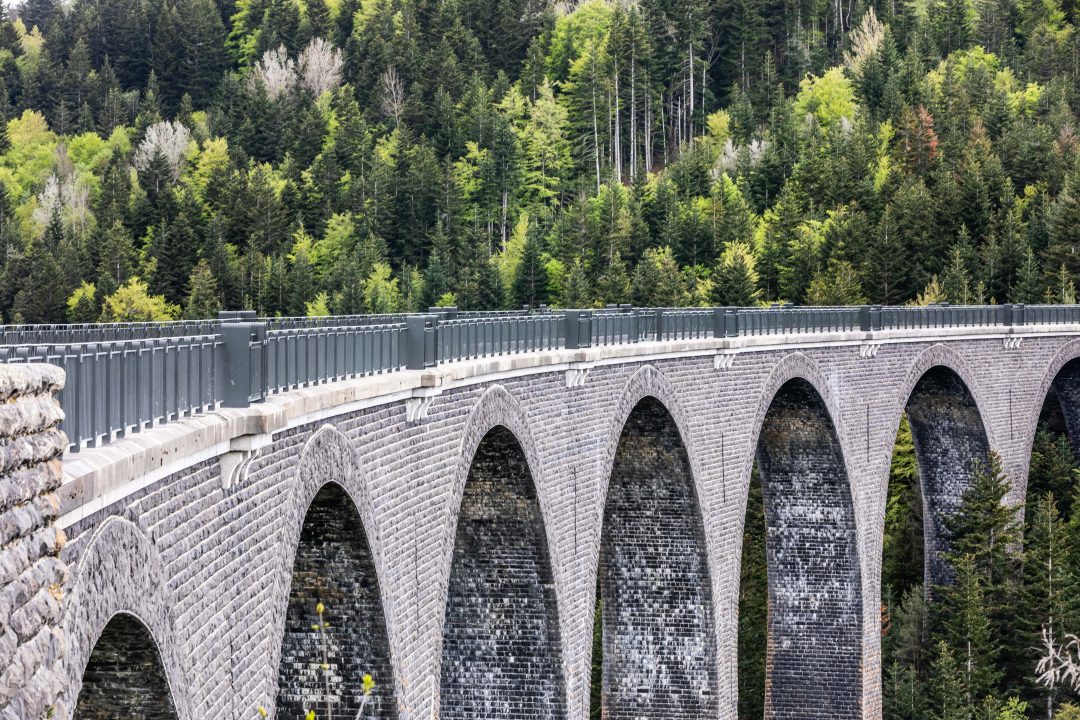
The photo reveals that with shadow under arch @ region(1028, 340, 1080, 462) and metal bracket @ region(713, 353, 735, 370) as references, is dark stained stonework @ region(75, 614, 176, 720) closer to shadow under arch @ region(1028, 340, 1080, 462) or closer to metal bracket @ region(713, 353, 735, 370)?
metal bracket @ region(713, 353, 735, 370)

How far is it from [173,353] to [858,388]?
111 ft

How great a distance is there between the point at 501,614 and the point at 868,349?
2031cm

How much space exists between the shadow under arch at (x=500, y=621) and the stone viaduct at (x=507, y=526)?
0.05 metres

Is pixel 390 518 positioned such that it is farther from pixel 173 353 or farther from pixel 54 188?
pixel 54 188

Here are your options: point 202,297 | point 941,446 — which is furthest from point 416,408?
point 202,297

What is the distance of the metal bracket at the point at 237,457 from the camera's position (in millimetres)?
15781

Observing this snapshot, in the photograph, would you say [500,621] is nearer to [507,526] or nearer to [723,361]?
[507,526]

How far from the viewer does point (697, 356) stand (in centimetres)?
3728

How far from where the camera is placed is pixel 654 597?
1513 inches

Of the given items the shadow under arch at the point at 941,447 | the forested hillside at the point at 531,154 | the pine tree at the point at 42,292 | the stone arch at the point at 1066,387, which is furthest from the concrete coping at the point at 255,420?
the pine tree at the point at 42,292

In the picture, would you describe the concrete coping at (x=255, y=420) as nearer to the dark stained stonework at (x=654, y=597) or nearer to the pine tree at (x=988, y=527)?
the dark stained stonework at (x=654, y=597)

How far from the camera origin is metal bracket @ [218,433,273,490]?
51.8 feet

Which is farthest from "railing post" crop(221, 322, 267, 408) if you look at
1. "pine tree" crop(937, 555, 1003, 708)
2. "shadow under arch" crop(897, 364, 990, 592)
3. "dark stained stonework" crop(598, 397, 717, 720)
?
"pine tree" crop(937, 555, 1003, 708)

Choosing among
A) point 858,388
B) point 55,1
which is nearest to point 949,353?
point 858,388
